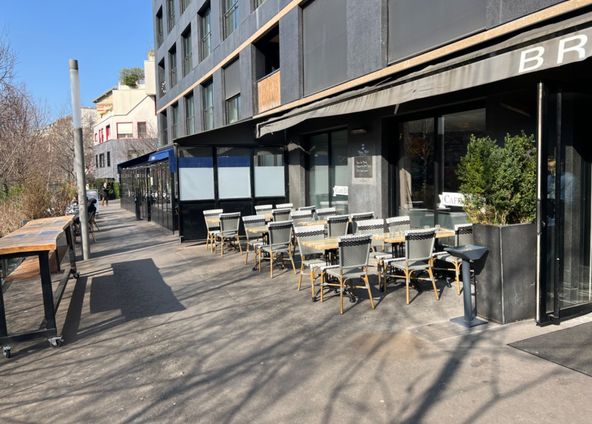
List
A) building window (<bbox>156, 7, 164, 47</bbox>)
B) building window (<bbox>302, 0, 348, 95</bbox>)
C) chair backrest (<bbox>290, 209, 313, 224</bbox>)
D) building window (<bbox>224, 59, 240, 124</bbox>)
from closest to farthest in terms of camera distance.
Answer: chair backrest (<bbox>290, 209, 313, 224</bbox>)
building window (<bbox>302, 0, 348, 95</bbox>)
building window (<bbox>224, 59, 240, 124</bbox>)
building window (<bbox>156, 7, 164, 47</bbox>)

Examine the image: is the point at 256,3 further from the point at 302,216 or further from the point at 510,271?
the point at 510,271

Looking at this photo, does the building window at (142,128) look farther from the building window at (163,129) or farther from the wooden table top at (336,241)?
the wooden table top at (336,241)

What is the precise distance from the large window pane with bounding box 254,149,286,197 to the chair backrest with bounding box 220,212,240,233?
2.69 metres

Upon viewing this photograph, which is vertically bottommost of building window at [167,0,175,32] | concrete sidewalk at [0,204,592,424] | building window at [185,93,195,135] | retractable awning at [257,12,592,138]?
concrete sidewalk at [0,204,592,424]

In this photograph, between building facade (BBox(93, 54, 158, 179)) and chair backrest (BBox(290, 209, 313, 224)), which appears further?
building facade (BBox(93, 54, 158, 179))

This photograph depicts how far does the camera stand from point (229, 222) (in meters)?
11.0

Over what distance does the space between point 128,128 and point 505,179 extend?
5141 cm

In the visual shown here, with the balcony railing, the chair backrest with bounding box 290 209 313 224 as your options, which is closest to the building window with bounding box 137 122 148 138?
the balcony railing

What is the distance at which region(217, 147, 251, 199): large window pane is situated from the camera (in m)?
13.0

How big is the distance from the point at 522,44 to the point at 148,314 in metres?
5.51

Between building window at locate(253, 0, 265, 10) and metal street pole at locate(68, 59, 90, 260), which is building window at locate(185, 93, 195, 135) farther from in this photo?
metal street pole at locate(68, 59, 90, 260)

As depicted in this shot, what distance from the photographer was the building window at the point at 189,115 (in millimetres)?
24812

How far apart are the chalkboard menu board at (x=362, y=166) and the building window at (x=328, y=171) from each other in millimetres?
381

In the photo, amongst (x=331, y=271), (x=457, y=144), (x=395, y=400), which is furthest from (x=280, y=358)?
(x=457, y=144)
